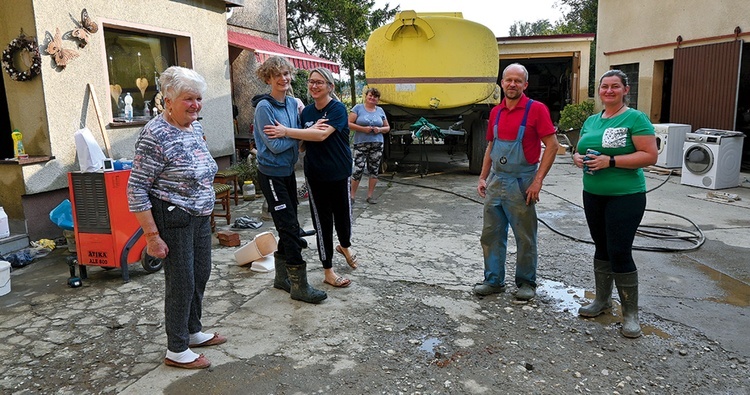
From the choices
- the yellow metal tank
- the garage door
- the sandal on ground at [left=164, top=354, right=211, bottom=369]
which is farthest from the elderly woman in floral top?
the garage door

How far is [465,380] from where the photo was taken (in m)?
2.78

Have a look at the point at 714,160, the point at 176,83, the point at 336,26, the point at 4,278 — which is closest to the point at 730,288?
the point at 176,83

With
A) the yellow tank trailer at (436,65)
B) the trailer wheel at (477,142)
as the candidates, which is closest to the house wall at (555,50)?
the yellow tank trailer at (436,65)

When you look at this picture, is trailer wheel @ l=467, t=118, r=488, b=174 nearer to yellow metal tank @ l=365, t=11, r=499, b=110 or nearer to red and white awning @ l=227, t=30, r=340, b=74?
yellow metal tank @ l=365, t=11, r=499, b=110

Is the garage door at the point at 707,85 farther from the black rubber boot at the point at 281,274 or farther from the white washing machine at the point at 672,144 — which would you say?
the black rubber boot at the point at 281,274

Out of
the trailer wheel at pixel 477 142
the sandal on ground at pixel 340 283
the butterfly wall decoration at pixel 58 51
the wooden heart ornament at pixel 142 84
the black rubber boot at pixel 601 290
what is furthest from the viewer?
the trailer wheel at pixel 477 142

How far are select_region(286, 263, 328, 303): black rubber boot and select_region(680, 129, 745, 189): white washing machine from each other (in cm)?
678

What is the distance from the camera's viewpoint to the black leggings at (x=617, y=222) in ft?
10.4

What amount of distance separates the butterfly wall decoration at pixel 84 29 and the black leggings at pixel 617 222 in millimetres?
5201

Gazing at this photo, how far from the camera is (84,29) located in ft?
18.3

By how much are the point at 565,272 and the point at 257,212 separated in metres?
3.91

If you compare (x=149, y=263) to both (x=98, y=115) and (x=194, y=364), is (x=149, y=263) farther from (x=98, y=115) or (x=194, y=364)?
(x=98, y=115)

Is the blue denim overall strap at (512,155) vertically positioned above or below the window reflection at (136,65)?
below

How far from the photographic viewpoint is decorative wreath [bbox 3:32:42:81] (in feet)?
16.7
